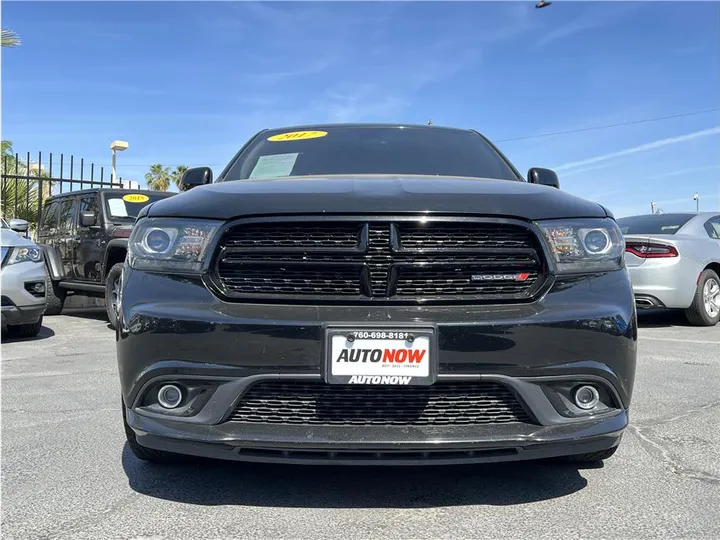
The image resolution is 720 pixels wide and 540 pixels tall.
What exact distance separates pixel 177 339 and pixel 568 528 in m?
1.49

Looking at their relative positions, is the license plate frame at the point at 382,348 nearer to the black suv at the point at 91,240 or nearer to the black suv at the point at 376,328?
the black suv at the point at 376,328

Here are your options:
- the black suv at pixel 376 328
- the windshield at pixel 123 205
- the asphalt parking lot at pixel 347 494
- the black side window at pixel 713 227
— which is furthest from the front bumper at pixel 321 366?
the black side window at pixel 713 227

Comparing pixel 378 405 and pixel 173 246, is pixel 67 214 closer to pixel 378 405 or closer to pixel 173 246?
pixel 173 246

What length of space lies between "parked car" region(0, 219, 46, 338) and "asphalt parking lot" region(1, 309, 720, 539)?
3186 mm

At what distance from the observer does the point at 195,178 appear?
363 cm

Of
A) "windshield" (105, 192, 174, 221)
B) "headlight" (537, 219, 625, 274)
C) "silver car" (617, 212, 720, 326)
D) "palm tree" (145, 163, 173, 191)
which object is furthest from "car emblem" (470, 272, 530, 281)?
"palm tree" (145, 163, 173, 191)

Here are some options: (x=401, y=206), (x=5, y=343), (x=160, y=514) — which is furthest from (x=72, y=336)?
(x=401, y=206)

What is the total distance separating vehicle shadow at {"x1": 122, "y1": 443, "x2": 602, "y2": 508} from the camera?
240 centimetres

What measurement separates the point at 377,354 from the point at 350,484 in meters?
0.72

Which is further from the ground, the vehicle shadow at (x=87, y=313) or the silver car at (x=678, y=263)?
the silver car at (x=678, y=263)

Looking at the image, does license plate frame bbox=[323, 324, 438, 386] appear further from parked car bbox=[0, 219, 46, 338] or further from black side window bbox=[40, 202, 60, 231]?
black side window bbox=[40, 202, 60, 231]

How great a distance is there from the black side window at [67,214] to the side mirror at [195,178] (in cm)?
563

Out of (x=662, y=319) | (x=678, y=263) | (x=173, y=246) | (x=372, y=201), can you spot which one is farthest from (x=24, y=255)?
(x=662, y=319)

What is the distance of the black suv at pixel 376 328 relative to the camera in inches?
83.7
